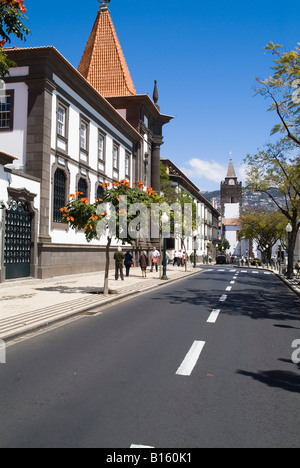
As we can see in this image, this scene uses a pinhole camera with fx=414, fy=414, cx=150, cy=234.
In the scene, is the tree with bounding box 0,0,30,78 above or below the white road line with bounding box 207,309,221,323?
above

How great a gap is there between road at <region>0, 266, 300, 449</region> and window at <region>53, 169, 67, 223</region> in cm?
1331

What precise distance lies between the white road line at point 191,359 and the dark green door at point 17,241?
12.2m

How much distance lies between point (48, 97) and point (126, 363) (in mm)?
17562

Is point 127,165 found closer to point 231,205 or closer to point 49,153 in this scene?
point 49,153

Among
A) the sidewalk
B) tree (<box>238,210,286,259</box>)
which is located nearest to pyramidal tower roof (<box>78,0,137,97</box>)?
the sidewalk

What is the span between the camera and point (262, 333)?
8602 millimetres

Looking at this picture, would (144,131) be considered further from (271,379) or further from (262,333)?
(271,379)

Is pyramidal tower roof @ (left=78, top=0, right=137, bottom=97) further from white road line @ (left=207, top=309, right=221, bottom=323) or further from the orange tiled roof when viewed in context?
white road line @ (left=207, top=309, right=221, bottom=323)

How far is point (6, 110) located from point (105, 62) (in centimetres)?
2063

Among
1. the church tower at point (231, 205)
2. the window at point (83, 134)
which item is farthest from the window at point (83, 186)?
the church tower at point (231, 205)

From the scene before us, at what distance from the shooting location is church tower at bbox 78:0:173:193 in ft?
121

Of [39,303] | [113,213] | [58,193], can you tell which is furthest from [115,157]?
[39,303]

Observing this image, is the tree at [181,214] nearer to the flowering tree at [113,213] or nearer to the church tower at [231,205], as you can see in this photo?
the flowering tree at [113,213]

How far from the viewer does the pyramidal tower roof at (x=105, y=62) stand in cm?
3762
